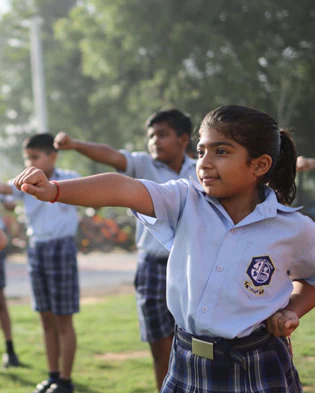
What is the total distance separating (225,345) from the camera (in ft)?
7.18

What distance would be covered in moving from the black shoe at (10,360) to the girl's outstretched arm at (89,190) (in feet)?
12.3

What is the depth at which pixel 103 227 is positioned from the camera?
52.2 ft

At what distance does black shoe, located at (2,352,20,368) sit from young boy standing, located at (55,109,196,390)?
193cm

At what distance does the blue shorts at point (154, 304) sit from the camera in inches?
155

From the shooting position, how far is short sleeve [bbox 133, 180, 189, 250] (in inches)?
85.5

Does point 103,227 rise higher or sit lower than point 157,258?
lower

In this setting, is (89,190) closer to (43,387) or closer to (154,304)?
(154,304)

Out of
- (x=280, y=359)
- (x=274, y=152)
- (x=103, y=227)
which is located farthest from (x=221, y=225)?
(x=103, y=227)

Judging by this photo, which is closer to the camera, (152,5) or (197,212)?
(197,212)

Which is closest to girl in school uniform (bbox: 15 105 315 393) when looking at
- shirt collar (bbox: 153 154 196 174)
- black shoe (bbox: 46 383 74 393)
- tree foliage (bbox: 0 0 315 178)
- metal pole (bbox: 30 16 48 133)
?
shirt collar (bbox: 153 154 196 174)

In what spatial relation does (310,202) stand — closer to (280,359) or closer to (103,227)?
(103,227)

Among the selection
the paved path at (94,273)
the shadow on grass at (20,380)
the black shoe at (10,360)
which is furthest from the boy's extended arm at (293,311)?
the paved path at (94,273)

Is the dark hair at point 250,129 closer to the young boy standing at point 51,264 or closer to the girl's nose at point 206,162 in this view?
the girl's nose at point 206,162

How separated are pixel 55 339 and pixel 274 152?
9.57ft
